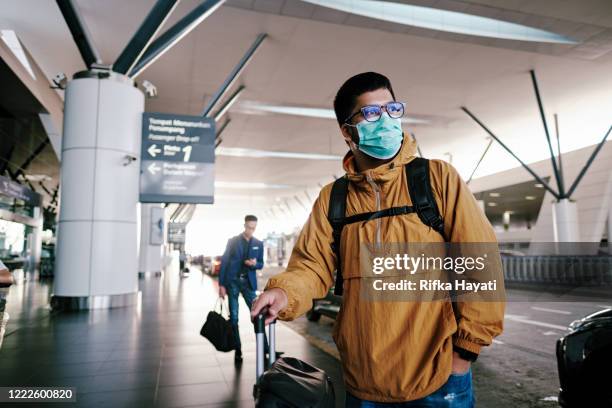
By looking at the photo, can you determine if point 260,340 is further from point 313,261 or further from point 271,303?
point 313,261

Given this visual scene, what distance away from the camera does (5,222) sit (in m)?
18.2

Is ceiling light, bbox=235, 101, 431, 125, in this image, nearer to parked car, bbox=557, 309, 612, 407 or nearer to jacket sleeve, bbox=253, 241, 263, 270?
jacket sleeve, bbox=253, 241, 263, 270

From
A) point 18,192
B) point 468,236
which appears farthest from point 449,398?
point 18,192

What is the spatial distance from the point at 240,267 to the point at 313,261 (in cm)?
448

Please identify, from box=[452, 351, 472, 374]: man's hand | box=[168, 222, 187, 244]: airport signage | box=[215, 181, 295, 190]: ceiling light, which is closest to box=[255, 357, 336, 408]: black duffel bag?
box=[452, 351, 472, 374]: man's hand

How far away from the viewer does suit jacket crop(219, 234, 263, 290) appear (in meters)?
5.94

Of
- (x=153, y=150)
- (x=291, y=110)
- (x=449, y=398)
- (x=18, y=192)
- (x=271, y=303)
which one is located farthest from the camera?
(x=291, y=110)

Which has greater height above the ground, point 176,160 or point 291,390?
point 176,160

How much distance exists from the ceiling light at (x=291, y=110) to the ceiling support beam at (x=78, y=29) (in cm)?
992

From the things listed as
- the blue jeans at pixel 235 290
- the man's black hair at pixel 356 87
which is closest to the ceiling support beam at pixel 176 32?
the blue jeans at pixel 235 290

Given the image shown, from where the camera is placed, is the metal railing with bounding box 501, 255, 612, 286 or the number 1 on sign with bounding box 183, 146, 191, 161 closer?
the number 1 on sign with bounding box 183, 146, 191, 161

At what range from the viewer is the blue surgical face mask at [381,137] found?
1695 millimetres

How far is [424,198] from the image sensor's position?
1466 mm

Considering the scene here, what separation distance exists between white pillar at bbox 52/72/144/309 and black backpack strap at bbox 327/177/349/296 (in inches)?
360
